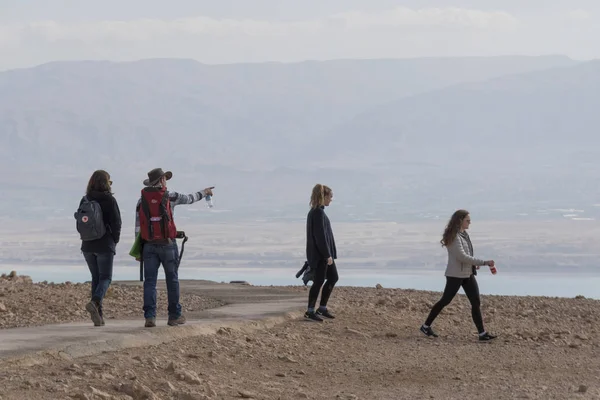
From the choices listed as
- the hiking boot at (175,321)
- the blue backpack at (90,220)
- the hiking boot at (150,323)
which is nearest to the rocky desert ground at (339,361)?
the hiking boot at (175,321)

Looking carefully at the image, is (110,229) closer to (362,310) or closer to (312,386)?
(312,386)

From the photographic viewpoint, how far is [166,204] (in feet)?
43.2

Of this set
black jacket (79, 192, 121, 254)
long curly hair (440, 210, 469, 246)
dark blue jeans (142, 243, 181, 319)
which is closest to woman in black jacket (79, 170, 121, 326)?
black jacket (79, 192, 121, 254)

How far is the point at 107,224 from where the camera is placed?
1354 centimetres

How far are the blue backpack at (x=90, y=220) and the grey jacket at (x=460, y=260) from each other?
4495 mm

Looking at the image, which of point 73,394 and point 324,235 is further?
point 324,235

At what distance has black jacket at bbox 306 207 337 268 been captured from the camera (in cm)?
1512

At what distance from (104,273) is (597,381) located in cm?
591

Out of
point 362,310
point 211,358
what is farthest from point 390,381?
point 362,310

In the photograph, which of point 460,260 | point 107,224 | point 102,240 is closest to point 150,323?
point 102,240

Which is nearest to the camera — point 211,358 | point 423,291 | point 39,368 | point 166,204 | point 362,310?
point 39,368

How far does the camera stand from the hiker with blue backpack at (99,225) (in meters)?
13.4

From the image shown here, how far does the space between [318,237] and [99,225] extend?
125 inches

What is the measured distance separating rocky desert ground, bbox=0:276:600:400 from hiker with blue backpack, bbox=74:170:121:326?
139cm
